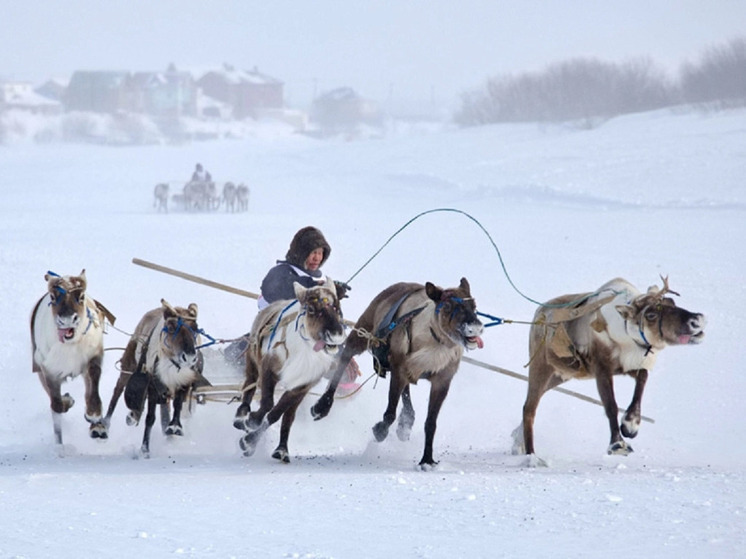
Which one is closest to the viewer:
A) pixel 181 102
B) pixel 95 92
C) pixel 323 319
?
pixel 323 319

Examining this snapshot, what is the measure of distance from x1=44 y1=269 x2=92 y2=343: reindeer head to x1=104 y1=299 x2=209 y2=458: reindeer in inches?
20.0

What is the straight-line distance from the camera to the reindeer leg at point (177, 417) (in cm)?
842

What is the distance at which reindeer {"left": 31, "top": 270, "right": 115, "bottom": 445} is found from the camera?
26.4 ft

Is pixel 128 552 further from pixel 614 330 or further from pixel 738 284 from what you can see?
pixel 738 284

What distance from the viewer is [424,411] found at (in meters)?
11.0

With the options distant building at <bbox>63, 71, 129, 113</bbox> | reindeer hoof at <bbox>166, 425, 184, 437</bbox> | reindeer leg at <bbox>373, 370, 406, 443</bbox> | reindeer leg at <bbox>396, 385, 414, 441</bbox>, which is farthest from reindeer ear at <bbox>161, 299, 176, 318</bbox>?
distant building at <bbox>63, 71, 129, 113</bbox>

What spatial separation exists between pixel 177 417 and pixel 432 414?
1726 millimetres

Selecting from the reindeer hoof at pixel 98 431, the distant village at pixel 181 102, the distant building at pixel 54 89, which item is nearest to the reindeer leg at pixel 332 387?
the reindeer hoof at pixel 98 431

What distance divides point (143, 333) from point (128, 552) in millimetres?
3482

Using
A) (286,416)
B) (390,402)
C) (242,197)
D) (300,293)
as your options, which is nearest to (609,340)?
(390,402)

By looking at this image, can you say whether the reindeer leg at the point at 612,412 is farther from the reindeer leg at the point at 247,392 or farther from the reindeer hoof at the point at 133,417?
the reindeer hoof at the point at 133,417

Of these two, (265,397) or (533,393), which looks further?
(533,393)

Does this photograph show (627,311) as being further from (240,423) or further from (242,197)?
(242,197)

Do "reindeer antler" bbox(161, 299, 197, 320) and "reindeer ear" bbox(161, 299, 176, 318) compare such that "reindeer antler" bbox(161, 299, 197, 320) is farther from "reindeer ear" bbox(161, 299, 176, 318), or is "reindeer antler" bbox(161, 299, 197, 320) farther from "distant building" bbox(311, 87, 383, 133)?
"distant building" bbox(311, 87, 383, 133)
